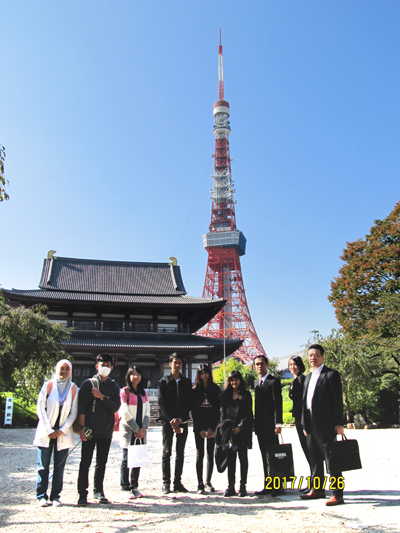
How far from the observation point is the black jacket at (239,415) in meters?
4.73

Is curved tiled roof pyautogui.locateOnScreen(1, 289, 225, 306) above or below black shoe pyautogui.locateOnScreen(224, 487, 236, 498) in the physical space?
above

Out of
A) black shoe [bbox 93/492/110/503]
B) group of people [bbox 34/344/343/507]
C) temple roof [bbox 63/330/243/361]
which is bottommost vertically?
black shoe [bbox 93/492/110/503]

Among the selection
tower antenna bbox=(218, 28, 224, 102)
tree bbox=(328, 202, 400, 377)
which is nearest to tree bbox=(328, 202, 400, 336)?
tree bbox=(328, 202, 400, 377)

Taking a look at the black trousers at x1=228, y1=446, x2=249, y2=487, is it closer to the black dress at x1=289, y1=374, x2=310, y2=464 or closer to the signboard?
the black dress at x1=289, y1=374, x2=310, y2=464

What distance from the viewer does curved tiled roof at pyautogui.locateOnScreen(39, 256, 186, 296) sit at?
23.1 meters

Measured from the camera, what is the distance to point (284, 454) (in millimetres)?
4594

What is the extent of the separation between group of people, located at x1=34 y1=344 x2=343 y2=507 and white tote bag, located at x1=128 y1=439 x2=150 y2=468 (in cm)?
23

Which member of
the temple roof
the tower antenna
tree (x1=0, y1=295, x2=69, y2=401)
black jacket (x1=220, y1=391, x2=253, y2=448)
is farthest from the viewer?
the tower antenna

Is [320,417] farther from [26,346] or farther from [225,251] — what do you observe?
[225,251]

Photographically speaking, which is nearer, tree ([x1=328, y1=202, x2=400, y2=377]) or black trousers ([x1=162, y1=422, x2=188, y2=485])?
black trousers ([x1=162, y1=422, x2=188, y2=485])

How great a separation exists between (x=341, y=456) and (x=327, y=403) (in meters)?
0.52

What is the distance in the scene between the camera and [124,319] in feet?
69.4

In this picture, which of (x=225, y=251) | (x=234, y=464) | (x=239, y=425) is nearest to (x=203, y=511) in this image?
(x=234, y=464)
